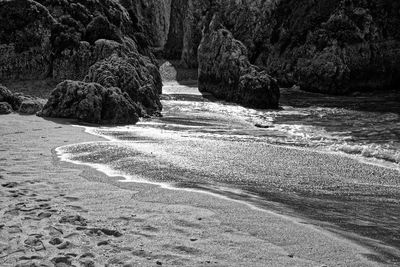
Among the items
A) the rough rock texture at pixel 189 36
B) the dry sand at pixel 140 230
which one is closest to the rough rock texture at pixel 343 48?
the rough rock texture at pixel 189 36

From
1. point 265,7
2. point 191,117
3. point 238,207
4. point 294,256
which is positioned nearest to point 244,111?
point 191,117

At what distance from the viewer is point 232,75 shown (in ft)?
77.6

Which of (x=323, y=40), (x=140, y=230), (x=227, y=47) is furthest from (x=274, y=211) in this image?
(x=323, y=40)

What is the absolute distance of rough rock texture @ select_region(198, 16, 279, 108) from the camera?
20234 millimetres

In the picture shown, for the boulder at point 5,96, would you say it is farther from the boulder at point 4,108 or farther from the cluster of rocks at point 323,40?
the cluster of rocks at point 323,40

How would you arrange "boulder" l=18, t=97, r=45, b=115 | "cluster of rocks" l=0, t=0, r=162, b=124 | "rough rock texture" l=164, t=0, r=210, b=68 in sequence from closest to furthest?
"boulder" l=18, t=97, r=45, b=115, "cluster of rocks" l=0, t=0, r=162, b=124, "rough rock texture" l=164, t=0, r=210, b=68

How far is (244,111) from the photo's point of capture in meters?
18.6

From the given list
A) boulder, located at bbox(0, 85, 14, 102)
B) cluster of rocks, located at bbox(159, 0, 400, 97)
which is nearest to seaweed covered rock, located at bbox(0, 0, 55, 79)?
boulder, located at bbox(0, 85, 14, 102)

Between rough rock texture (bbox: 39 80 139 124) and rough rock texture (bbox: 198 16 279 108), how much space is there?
8370 mm

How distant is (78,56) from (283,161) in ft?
51.6

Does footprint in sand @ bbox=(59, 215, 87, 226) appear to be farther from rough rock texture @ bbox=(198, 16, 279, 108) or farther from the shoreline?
rough rock texture @ bbox=(198, 16, 279, 108)

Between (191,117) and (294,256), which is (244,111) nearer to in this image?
(191,117)

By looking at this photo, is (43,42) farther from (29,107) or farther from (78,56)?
(29,107)

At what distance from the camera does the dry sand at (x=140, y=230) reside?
3.74 meters
